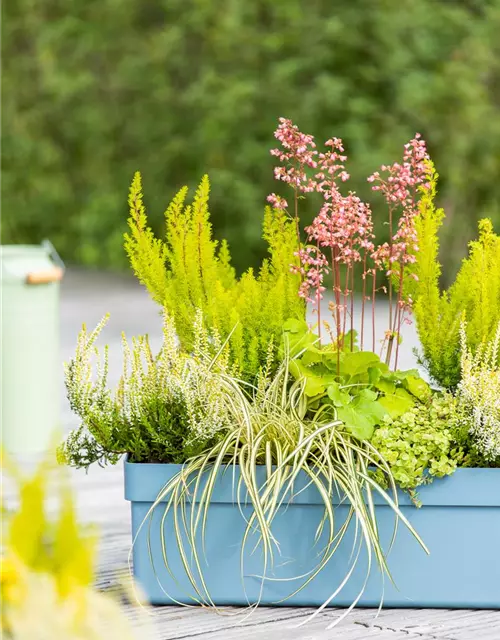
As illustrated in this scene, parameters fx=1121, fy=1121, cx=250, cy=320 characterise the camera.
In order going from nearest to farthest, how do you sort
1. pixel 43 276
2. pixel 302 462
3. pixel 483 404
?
pixel 302 462
pixel 483 404
pixel 43 276

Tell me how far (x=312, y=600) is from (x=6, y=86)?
1084 centimetres

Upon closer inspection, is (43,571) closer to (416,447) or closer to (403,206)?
(416,447)

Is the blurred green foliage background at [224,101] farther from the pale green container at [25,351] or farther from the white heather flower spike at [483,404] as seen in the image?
the white heather flower spike at [483,404]

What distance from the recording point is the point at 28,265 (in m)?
4.03

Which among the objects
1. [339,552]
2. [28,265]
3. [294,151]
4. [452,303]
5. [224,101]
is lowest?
[339,552]

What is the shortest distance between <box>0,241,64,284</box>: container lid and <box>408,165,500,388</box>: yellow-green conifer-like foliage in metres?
1.69

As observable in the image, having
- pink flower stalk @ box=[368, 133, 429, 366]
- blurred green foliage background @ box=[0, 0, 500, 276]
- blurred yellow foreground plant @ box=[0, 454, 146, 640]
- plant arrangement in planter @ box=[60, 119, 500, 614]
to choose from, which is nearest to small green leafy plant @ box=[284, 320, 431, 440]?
plant arrangement in planter @ box=[60, 119, 500, 614]

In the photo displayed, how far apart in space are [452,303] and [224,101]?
7.91 metres

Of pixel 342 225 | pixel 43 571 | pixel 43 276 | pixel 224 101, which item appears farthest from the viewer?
pixel 224 101

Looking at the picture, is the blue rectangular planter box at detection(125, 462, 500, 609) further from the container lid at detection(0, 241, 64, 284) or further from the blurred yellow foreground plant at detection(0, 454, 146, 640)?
the container lid at detection(0, 241, 64, 284)

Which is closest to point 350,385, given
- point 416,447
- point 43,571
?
point 416,447

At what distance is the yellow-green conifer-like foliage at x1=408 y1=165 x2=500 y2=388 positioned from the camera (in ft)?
8.62

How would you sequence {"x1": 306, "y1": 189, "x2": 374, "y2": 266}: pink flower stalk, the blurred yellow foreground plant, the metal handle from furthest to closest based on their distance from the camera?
the metal handle, {"x1": 306, "y1": 189, "x2": 374, "y2": 266}: pink flower stalk, the blurred yellow foreground plant

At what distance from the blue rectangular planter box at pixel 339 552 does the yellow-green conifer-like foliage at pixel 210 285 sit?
372mm
